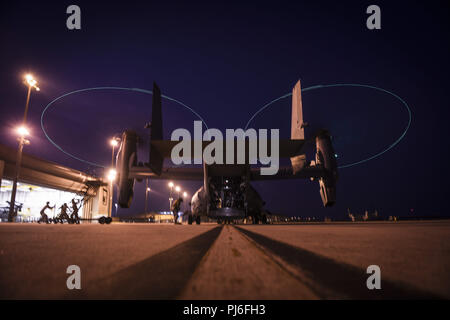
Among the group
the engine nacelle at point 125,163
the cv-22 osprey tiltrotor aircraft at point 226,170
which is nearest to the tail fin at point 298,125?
the cv-22 osprey tiltrotor aircraft at point 226,170

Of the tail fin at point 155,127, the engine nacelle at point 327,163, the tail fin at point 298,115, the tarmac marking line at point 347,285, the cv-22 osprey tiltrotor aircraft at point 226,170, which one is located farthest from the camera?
the tail fin at point 298,115

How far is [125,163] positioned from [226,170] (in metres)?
6.94

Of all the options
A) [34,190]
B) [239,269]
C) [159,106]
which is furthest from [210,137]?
[34,190]

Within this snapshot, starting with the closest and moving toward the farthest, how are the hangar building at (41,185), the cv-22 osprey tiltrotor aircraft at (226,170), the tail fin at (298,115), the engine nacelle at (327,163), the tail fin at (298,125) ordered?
the cv-22 osprey tiltrotor aircraft at (226,170) → the engine nacelle at (327,163) → the tail fin at (298,125) → the tail fin at (298,115) → the hangar building at (41,185)

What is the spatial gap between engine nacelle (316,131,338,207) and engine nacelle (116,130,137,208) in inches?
454

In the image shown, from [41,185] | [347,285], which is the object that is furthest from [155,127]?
[41,185]

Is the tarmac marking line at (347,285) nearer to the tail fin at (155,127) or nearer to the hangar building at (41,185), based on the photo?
the tail fin at (155,127)

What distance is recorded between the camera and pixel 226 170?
16891 mm

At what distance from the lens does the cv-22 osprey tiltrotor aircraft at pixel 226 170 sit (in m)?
13.3

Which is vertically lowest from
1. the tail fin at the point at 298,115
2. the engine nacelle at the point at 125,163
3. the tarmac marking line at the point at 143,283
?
the tarmac marking line at the point at 143,283

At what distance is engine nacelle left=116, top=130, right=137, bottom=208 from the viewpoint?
13367 mm

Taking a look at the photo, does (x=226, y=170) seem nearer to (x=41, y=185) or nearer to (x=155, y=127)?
(x=155, y=127)
